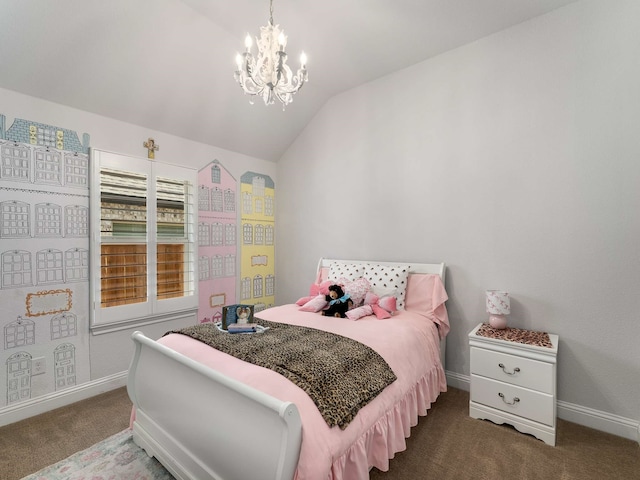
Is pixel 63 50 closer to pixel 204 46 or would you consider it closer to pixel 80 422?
pixel 204 46

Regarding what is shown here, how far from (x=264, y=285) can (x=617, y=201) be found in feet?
12.2

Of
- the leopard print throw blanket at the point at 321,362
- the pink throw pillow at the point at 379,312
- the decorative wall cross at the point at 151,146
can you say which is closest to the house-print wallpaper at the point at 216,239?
the decorative wall cross at the point at 151,146

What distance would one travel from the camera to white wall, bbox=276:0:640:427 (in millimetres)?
2154

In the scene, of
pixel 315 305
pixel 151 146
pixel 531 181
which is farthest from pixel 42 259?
pixel 531 181

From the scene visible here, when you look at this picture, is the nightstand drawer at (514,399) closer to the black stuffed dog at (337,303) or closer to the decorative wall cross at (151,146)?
the black stuffed dog at (337,303)

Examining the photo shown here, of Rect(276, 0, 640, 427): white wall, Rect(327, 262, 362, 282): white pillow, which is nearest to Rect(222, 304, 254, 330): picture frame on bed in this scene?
Rect(327, 262, 362, 282): white pillow

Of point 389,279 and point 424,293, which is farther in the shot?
point 389,279

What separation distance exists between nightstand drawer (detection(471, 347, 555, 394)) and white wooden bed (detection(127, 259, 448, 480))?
22.9 inches

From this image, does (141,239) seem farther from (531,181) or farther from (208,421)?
(531,181)

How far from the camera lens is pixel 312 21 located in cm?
262

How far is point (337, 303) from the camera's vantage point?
2701mm

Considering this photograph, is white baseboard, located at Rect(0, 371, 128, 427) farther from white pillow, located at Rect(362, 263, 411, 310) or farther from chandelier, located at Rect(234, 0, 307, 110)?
chandelier, located at Rect(234, 0, 307, 110)

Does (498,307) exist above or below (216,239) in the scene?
below

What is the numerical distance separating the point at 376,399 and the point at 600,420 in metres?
1.88
